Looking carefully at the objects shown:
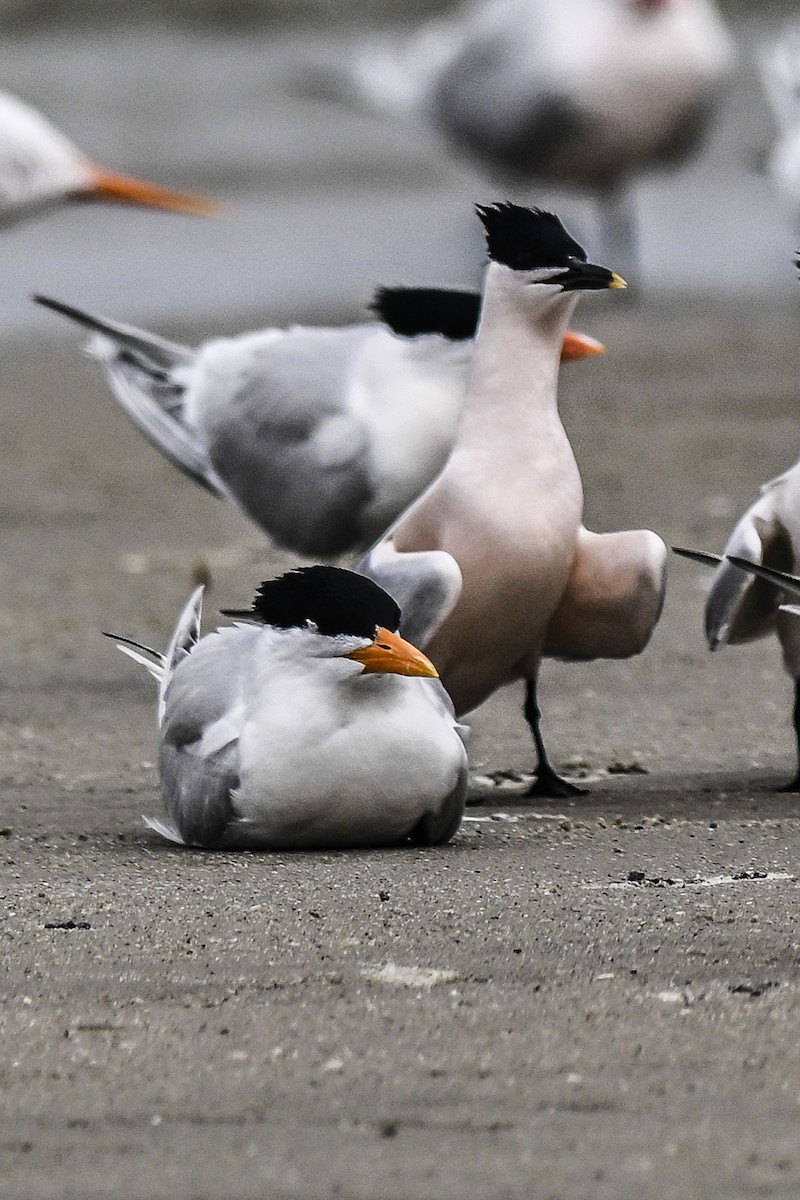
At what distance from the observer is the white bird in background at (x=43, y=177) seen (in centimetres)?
862

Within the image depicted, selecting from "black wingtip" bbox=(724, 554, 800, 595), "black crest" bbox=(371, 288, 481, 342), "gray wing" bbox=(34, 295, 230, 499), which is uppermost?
"black crest" bbox=(371, 288, 481, 342)

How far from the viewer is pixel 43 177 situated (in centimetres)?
868

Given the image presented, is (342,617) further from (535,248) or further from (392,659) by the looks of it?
(535,248)

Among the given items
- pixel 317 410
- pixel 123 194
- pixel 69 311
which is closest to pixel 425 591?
pixel 317 410

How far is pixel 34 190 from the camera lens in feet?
28.6

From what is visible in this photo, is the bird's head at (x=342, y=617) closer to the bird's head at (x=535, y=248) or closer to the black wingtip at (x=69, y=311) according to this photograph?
the bird's head at (x=535, y=248)

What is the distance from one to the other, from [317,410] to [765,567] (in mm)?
1680

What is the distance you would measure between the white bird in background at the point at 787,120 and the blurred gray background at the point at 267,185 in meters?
0.30

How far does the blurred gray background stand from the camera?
12883 mm

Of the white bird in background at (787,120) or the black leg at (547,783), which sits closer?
the black leg at (547,783)

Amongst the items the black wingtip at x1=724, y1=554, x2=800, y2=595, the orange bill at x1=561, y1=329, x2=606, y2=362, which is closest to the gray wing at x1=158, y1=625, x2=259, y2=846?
the black wingtip at x1=724, y1=554, x2=800, y2=595

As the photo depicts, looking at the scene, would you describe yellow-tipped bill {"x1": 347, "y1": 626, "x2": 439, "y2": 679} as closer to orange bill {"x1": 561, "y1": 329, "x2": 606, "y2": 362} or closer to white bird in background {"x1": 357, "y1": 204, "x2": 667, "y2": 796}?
white bird in background {"x1": 357, "y1": 204, "x2": 667, "y2": 796}

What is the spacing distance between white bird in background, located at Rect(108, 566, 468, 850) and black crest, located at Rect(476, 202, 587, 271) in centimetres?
87

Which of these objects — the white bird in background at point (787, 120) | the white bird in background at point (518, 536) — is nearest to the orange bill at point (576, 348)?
the white bird in background at point (518, 536)
